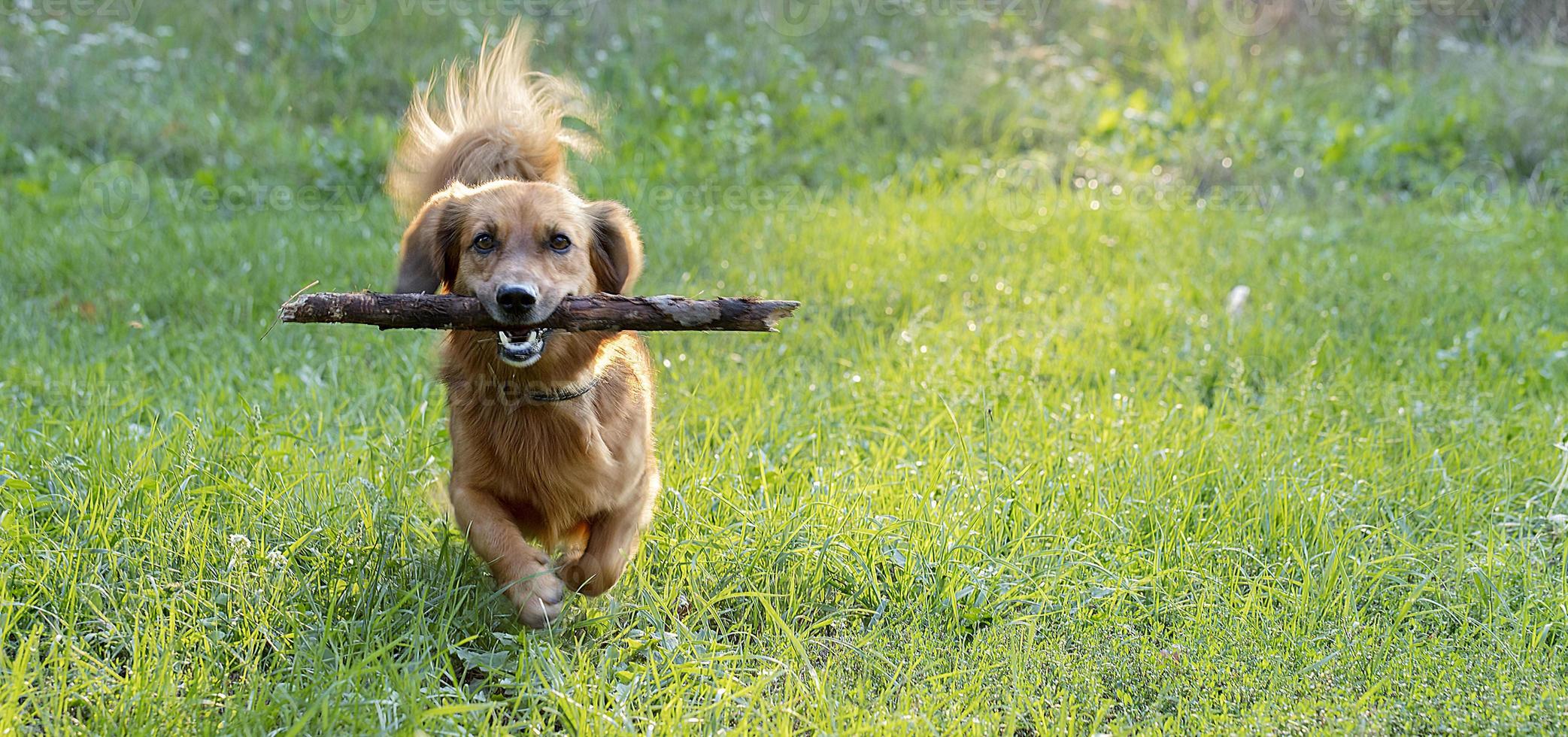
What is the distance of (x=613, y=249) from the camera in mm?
3432

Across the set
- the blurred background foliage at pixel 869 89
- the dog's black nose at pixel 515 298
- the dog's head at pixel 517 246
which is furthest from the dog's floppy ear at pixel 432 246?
the blurred background foliage at pixel 869 89

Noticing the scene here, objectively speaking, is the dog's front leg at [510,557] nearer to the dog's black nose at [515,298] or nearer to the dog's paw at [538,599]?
the dog's paw at [538,599]

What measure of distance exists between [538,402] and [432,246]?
515mm

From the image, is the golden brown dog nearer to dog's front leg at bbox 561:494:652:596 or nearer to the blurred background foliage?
dog's front leg at bbox 561:494:652:596

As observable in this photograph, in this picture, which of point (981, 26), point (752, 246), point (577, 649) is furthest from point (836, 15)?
point (577, 649)

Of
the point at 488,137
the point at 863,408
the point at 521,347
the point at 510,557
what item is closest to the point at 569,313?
the point at 521,347

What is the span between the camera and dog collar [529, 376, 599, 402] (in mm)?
3105

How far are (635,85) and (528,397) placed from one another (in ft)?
19.2

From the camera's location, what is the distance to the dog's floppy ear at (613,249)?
3.40 meters

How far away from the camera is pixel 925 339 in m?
5.17

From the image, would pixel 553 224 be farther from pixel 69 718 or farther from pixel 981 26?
pixel 981 26

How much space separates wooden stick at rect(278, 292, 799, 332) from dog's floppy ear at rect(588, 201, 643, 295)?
1.72 ft

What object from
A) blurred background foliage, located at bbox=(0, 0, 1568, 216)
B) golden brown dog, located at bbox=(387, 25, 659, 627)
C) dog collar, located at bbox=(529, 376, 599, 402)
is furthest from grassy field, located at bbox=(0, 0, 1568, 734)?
dog collar, located at bbox=(529, 376, 599, 402)

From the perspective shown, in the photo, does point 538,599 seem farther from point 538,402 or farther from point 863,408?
point 863,408
